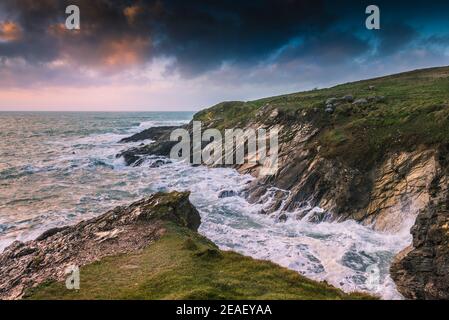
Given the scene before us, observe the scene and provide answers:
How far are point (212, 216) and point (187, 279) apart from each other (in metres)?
20.9

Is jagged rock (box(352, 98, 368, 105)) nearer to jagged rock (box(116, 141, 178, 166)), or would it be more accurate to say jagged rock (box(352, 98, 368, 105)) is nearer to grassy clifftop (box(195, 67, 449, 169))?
grassy clifftop (box(195, 67, 449, 169))

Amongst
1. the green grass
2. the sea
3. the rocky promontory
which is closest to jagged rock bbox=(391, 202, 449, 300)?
the sea

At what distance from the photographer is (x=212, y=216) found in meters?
39.0

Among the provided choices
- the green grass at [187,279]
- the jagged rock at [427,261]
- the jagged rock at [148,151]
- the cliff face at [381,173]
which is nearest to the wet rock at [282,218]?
the cliff face at [381,173]

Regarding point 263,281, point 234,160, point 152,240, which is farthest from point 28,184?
point 263,281

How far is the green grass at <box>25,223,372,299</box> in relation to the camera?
55.5 feet

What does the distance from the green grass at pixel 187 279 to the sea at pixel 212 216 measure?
716 centimetres

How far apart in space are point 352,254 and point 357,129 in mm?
21064

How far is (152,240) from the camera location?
25984 millimetres

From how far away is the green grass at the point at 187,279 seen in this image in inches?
666

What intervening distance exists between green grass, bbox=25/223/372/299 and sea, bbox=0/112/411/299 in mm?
7161

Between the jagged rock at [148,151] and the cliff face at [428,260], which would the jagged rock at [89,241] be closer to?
the cliff face at [428,260]

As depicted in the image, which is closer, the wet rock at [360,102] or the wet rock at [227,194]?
the wet rock at [227,194]
